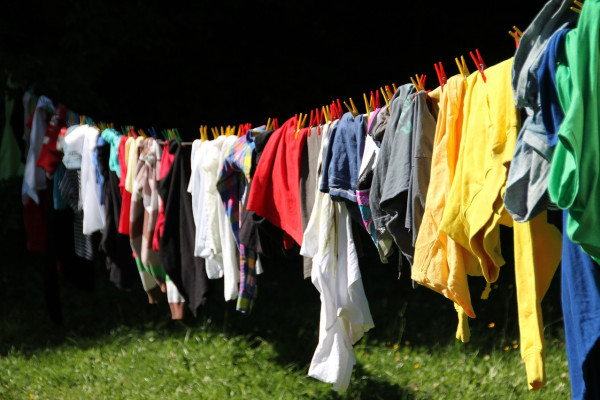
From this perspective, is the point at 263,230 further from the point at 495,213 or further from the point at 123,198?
the point at 495,213

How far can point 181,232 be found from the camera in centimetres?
382

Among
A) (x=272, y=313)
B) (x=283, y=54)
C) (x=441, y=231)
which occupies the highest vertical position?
(x=283, y=54)

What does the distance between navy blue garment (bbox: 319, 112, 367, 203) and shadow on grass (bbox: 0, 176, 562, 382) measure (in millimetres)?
1846

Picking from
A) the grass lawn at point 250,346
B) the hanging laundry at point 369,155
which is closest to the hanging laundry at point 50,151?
the grass lawn at point 250,346

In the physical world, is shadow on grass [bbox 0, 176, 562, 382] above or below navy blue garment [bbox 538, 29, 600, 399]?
below

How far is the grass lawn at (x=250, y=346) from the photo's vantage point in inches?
169

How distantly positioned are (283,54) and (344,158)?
163 inches

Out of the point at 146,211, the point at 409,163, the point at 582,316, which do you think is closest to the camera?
the point at 582,316

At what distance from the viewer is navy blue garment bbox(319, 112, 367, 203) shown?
2744mm

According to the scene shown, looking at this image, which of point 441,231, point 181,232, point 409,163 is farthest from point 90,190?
point 441,231

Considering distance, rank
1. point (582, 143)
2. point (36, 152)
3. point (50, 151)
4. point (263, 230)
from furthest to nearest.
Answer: point (36, 152)
point (50, 151)
point (263, 230)
point (582, 143)

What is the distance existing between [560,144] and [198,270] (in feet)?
7.82

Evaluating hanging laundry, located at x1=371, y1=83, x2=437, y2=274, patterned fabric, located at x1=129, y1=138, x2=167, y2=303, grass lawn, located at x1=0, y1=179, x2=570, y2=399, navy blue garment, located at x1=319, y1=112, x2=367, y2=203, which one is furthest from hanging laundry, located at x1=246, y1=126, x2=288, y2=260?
grass lawn, located at x1=0, y1=179, x2=570, y2=399

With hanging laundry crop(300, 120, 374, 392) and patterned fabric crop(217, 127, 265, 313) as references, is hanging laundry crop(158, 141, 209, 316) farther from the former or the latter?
hanging laundry crop(300, 120, 374, 392)
